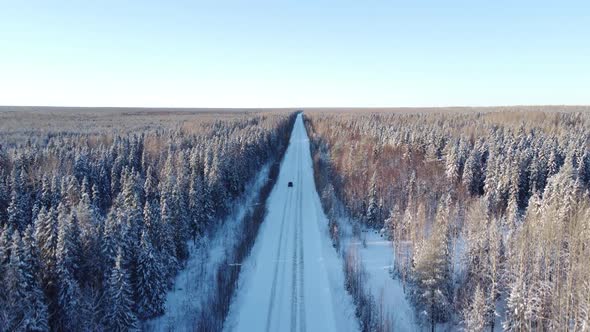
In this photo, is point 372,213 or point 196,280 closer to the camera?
point 196,280

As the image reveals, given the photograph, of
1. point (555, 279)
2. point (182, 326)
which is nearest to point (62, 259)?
point (182, 326)

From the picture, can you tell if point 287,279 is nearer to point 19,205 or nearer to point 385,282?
point 385,282

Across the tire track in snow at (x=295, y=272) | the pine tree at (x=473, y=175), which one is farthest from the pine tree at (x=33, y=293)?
the pine tree at (x=473, y=175)

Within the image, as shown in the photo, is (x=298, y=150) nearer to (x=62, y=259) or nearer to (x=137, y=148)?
(x=137, y=148)

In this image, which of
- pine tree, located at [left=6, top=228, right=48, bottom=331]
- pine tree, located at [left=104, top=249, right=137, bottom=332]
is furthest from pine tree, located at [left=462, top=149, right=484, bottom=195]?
pine tree, located at [left=6, top=228, right=48, bottom=331]

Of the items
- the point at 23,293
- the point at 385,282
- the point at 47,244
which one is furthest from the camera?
the point at 385,282

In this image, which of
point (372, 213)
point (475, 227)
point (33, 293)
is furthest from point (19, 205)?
point (475, 227)

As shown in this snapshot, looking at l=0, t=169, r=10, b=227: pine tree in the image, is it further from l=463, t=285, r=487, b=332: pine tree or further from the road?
l=463, t=285, r=487, b=332: pine tree
